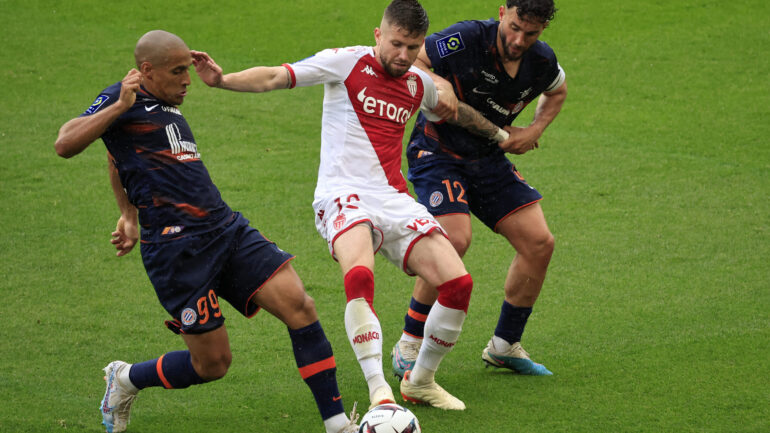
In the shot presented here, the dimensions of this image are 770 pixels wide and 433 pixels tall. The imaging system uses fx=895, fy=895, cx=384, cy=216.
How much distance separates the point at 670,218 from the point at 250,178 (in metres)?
4.06

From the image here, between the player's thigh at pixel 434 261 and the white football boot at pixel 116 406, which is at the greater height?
the player's thigh at pixel 434 261

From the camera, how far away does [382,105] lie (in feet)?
15.9

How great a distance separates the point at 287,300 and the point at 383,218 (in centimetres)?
66

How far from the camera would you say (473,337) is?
6027mm

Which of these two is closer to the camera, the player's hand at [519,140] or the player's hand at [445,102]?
the player's hand at [445,102]

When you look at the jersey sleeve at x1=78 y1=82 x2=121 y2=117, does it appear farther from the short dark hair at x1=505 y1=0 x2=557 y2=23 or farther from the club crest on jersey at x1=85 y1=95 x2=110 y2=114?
the short dark hair at x1=505 y1=0 x2=557 y2=23

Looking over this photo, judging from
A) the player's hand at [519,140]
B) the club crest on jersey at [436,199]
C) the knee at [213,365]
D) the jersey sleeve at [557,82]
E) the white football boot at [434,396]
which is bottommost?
the white football boot at [434,396]

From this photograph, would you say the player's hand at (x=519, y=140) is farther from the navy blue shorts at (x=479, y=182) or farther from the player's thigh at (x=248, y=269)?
the player's thigh at (x=248, y=269)

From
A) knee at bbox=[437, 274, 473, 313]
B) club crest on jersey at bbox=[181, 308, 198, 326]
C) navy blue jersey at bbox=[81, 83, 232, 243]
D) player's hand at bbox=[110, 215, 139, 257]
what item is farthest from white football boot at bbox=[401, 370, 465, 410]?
player's hand at bbox=[110, 215, 139, 257]

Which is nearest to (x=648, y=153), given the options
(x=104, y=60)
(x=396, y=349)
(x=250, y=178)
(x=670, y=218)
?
(x=670, y=218)

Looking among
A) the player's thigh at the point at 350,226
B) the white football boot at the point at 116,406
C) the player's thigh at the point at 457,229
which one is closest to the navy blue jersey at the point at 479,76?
the player's thigh at the point at 457,229

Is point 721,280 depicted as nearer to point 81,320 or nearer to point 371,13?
point 81,320

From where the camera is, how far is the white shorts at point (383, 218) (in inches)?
181

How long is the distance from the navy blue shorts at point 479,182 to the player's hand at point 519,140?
0.32ft
